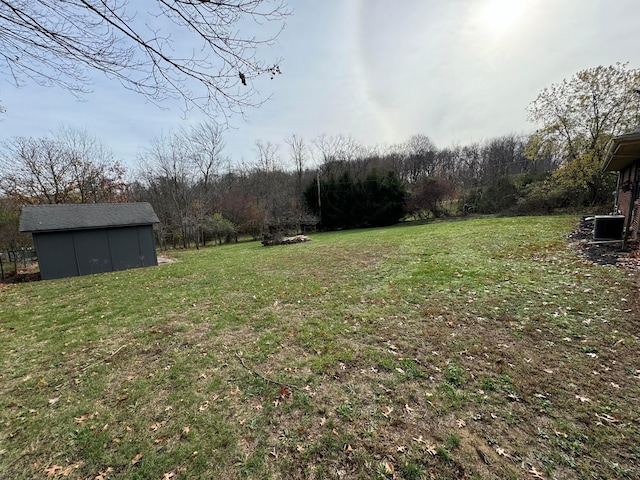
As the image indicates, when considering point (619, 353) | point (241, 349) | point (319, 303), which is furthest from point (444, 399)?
point (319, 303)

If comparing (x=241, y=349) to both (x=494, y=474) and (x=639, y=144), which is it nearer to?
(x=494, y=474)

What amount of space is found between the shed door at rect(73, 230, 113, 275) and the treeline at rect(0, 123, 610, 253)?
8122 mm

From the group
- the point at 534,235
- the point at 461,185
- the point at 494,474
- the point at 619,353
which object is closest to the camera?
the point at 494,474

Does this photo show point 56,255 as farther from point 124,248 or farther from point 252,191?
point 252,191

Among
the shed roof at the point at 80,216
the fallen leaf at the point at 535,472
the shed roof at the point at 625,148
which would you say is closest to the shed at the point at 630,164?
the shed roof at the point at 625,148

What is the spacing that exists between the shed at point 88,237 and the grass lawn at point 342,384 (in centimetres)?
806

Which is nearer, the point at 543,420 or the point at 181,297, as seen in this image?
the point at 543,420

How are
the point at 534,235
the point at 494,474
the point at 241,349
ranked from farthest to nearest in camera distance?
the point at 534,235 → the point at 241,349 → the point at 494,474

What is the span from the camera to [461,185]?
86.5 feet

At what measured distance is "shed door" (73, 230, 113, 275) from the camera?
12.3 meters

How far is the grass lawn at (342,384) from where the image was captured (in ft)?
6.43

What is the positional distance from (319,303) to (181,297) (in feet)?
11.5

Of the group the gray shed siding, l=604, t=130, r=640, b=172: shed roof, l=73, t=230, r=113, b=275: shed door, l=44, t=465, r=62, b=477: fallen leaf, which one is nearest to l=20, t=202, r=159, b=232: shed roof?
the gray shed siding

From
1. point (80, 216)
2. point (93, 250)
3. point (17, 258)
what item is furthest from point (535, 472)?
point (17, 258)
